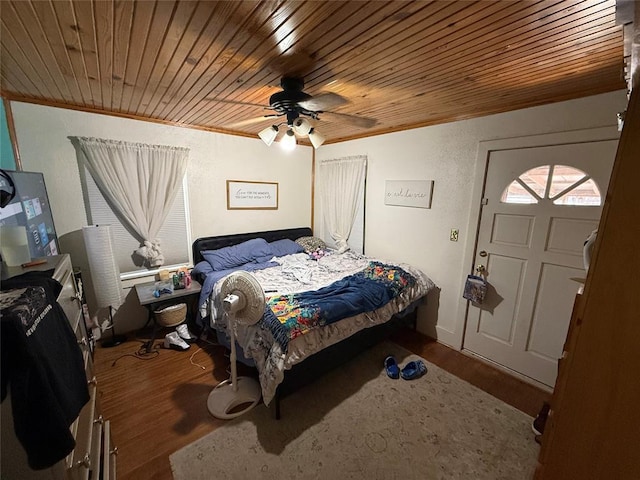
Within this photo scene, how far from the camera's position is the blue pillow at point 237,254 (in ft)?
10.5

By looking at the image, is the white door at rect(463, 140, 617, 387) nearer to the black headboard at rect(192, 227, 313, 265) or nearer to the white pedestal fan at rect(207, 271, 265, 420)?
the white pedestal fan at rect(207, 271, 265, 420)

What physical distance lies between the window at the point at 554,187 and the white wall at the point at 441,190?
12.2 inches

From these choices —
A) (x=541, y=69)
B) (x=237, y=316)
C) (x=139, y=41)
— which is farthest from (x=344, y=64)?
(x=237, y=316)

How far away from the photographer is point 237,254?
3.38m

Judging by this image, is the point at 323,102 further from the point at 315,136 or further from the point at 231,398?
the point at 231,398

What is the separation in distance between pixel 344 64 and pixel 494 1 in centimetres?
78

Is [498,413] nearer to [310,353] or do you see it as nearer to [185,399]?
[310,353]

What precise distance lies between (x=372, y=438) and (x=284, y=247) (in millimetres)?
2528

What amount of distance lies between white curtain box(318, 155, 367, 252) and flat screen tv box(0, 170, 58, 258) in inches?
122

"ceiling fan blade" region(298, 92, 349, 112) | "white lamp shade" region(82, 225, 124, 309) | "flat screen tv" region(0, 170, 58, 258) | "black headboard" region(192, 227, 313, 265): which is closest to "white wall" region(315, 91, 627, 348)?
"black headboard" region(192, 227, 313, 265)

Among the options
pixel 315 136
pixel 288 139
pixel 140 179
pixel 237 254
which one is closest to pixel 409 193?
pixel 315 136

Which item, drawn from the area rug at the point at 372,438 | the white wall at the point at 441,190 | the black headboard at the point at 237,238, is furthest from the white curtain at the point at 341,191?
the area rug at the point at 372,438

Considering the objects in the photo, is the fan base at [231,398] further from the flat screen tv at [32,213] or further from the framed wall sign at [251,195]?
the framed wall sign at [251,195]

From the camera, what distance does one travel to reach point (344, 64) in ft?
5.27
